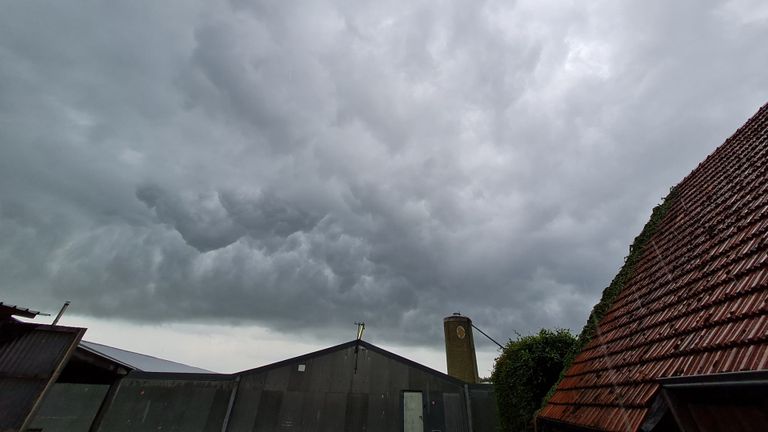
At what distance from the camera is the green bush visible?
8852 millimetres

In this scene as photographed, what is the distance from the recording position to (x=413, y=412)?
631 inches

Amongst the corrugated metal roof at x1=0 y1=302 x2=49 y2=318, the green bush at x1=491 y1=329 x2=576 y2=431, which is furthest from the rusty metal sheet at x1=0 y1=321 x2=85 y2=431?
the green bush at x1=491 y1=329 x2=576 y2=431

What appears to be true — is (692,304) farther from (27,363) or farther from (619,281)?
(27,363)

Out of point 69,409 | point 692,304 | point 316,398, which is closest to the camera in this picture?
point 692,304

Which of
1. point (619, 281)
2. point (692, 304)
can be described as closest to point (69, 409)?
point (619, 281)

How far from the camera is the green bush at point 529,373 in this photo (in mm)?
8852

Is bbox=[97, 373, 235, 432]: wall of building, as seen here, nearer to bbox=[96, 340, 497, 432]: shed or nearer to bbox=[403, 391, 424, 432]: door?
bbox=[96, 340, 497, 432]: shed

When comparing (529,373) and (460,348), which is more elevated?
(460,348)

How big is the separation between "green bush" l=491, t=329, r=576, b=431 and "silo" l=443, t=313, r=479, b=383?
37.5ft

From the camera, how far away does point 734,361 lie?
2.62m

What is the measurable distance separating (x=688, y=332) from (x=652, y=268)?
303 cm

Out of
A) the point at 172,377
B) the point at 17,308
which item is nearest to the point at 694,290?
the point at 17,308

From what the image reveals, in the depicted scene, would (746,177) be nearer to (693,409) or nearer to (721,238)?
(721,238)

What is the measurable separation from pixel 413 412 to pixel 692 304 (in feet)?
49.8
